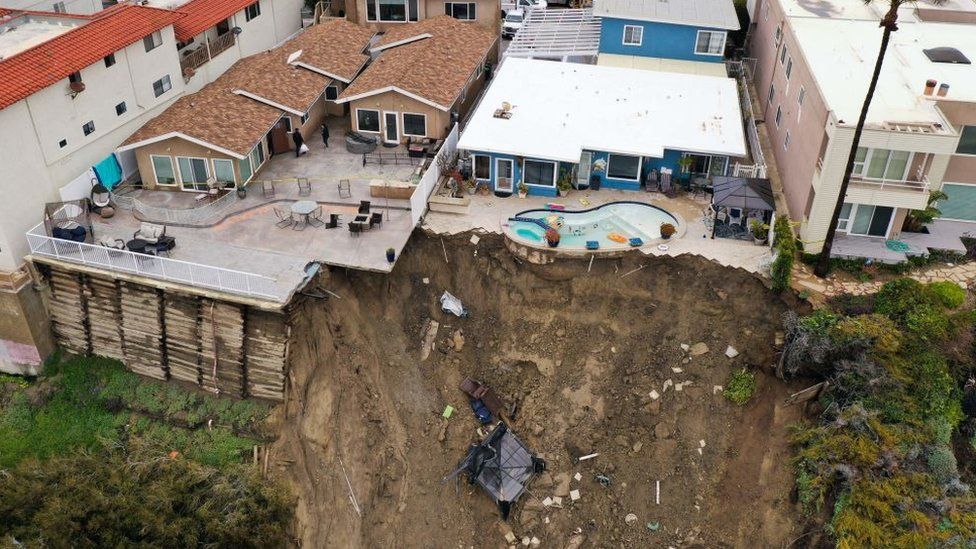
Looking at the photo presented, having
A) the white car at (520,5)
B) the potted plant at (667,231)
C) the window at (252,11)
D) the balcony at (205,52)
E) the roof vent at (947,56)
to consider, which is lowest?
the potted plant at (667,231)

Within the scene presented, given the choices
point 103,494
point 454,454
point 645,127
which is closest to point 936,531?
point 454,454

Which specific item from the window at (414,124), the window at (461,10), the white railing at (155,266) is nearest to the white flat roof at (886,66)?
the window at (414,124)

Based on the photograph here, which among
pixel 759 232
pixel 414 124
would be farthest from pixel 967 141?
pixel 414 124

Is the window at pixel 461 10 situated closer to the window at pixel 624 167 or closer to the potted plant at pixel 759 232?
the window at pixel 624 167

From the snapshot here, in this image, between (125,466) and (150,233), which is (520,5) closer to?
(150,233)

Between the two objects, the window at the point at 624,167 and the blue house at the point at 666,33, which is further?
the blue house at the point at 666,33
